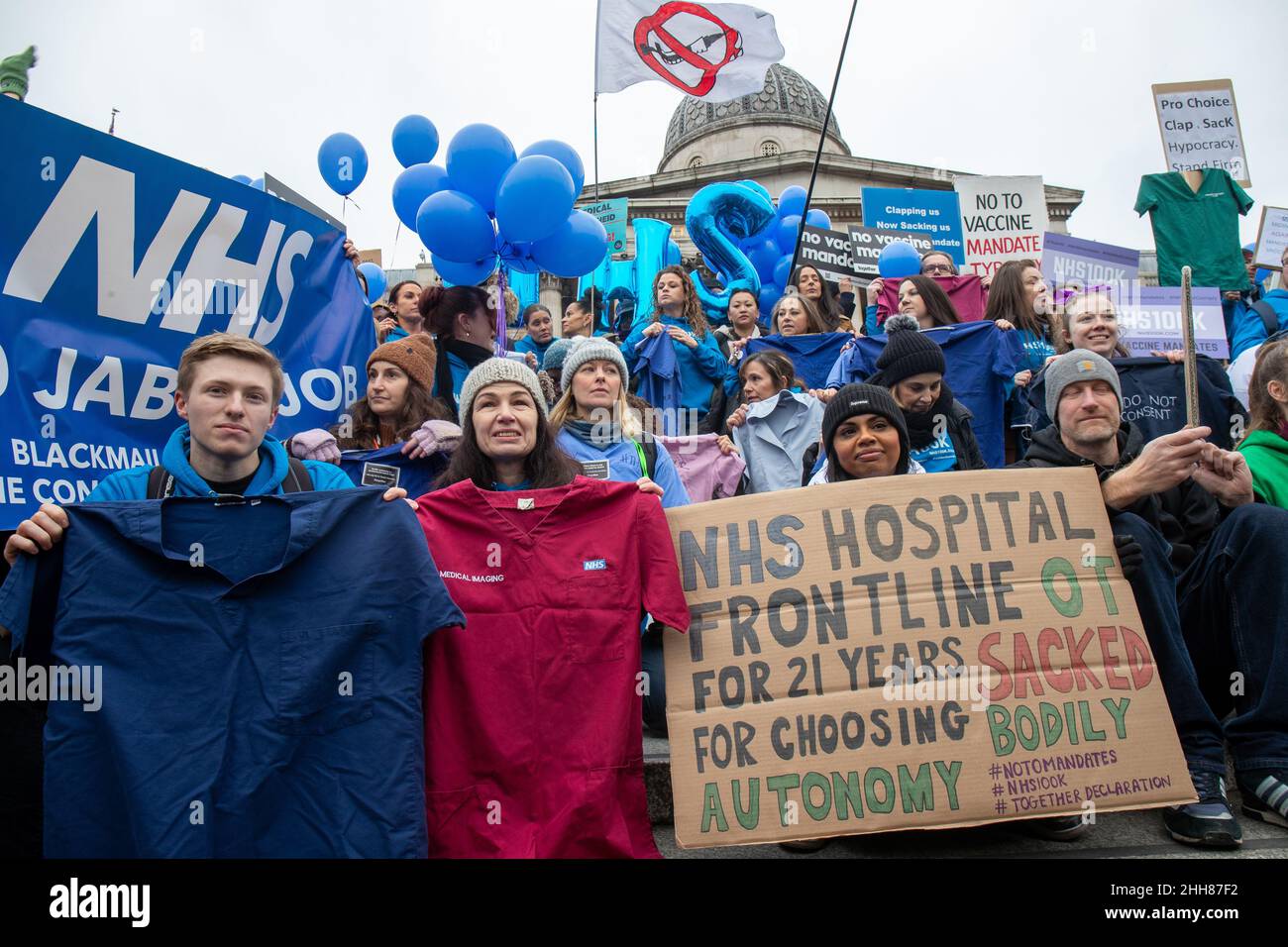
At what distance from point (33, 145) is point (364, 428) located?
1.81 m

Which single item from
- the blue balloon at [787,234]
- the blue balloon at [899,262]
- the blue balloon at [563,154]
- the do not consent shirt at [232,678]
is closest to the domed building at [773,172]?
the blue balloon at [787,234]

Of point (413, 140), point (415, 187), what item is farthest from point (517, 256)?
point (413, 140)

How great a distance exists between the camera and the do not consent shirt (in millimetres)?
2488

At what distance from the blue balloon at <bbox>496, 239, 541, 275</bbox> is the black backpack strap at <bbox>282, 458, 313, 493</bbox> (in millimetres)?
3861

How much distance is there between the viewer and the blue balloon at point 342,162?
9.87 m

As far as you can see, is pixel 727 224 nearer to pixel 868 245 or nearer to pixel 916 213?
pixel 868 245

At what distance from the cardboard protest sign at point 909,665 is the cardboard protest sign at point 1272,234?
29.7 ft

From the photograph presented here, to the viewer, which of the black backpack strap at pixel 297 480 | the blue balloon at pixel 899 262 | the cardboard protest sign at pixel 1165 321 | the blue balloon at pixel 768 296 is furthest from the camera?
the blue balloon at pixel 768 296

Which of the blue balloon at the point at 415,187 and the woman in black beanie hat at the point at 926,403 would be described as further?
the blue balloon at the point at 415,187

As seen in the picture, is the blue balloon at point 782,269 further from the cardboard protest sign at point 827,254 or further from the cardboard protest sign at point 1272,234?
the cardboard protest sign at point 1272,234

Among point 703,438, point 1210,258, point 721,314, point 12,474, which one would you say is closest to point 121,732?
point 12,474

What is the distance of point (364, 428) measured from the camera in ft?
15.1

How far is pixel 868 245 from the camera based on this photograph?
10664 mm

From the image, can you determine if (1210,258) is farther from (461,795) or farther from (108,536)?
(108,536)
